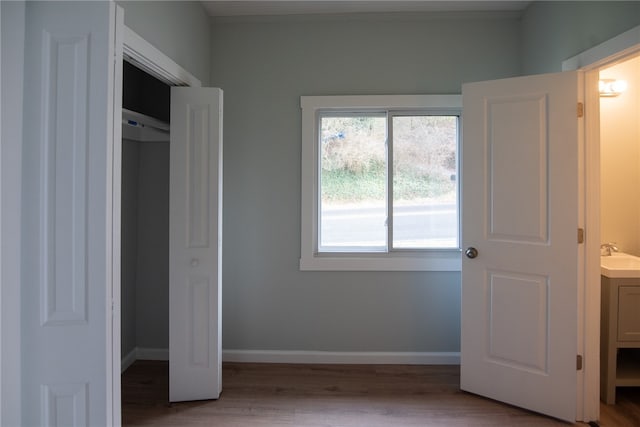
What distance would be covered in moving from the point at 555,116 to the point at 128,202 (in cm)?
296

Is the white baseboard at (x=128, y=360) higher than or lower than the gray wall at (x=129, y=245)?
lower

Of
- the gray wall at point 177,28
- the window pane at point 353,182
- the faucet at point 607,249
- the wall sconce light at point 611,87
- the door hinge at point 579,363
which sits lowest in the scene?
the door hinge at point 579,363

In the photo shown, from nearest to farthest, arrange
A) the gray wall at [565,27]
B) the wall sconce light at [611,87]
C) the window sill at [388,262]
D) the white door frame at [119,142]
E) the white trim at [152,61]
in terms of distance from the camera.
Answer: the white door frame at [119,142], the white trim at [152,61], the gray wall at [565,27], the wall sconce light at [611,87], the window sill at [388,262]

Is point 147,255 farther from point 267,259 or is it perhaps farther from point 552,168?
point 552,168

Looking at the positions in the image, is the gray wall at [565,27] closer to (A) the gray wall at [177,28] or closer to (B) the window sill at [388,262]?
(B) the window sill at [388,262]

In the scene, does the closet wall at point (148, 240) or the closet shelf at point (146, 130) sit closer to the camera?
the closet shelf at point (146, 130)

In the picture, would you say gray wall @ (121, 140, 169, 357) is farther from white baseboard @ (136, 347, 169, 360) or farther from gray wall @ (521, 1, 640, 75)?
gray wall @ (521, 1, 640, 75)

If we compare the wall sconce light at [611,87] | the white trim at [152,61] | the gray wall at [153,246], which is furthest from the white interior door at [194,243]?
the wall sconce light at [611,87]

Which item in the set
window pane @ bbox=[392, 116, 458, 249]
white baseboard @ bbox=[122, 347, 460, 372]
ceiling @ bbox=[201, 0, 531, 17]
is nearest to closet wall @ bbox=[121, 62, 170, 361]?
white baseboard @ bbox=[122, 347, 460, 372]

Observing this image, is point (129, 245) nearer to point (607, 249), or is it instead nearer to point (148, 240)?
point (148, 240)

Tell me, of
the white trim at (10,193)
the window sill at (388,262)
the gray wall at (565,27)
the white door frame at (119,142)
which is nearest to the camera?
the white trim at (10,193)

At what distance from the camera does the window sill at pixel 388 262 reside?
2.69 meters

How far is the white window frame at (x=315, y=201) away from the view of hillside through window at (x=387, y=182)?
0.08 metres

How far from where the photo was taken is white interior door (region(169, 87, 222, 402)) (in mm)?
2197
